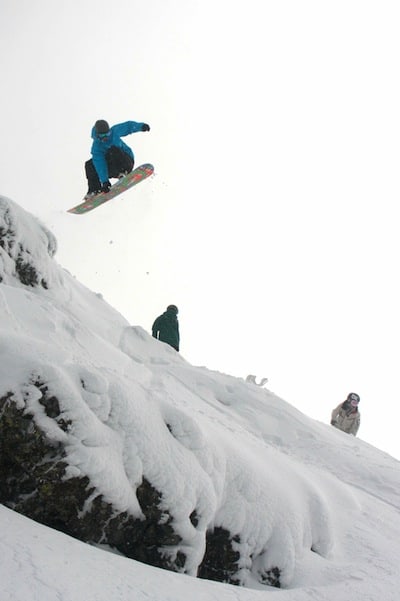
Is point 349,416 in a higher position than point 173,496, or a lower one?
higher

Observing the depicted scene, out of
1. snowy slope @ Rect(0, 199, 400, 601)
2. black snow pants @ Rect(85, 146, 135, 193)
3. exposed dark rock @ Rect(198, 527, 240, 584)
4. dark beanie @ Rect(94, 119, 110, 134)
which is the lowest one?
exposed dark rock @ Rect(198, 527, 240, 584)

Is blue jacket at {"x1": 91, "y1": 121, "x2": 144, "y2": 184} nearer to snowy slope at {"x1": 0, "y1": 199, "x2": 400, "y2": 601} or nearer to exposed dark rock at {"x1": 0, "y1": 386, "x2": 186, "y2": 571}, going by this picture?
snowy slope at {"x1": 0, "y1": 199, "x2": 400, "y2": 601}

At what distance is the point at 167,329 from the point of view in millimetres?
11422

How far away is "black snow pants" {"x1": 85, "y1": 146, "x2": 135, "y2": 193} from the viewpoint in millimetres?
11476

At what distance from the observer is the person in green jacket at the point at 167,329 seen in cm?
1139

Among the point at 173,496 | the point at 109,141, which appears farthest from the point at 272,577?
the point at 109,141

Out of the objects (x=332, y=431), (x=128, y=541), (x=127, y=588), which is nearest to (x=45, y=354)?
(x=128, y=541)

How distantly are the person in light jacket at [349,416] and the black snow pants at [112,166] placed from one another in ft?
24.5

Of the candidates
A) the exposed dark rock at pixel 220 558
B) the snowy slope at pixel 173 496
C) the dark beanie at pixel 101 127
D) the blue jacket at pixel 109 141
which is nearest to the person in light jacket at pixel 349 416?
the snowy slope at pixel 173 496

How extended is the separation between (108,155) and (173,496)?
9.27 meters

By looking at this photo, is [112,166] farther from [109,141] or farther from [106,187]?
[109,141]

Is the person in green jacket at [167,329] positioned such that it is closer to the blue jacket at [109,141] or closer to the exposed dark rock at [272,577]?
the blue jacket at [109,141]

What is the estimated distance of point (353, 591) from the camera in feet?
12.4

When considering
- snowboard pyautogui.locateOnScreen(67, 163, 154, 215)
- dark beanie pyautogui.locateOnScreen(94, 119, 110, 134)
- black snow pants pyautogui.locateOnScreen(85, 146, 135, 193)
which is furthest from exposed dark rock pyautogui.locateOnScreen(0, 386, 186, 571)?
snowboard pyautogui.locateOnScreen(67, 163, 154, 215)
